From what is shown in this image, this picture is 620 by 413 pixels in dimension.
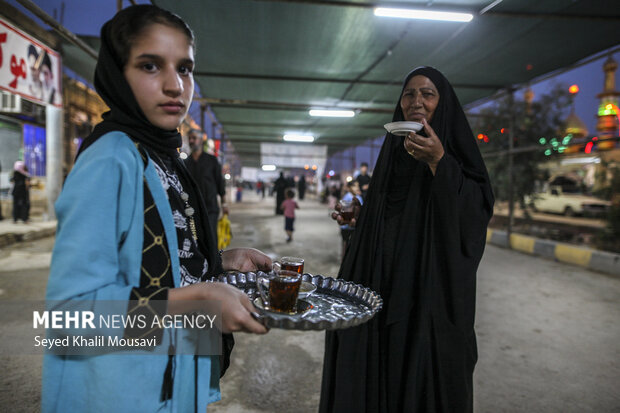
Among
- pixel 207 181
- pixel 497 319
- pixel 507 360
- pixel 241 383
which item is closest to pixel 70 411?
pixel 241 383

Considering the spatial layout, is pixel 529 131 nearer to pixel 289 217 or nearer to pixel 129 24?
pixel 289 217

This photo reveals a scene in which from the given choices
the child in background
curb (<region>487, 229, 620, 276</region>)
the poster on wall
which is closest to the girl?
the poster on wall

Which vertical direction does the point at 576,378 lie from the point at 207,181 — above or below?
below

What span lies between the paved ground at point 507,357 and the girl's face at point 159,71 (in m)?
2.30

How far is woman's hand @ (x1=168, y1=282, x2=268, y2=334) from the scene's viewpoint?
0.86 meters

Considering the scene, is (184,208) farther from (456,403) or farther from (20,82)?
(20,82)

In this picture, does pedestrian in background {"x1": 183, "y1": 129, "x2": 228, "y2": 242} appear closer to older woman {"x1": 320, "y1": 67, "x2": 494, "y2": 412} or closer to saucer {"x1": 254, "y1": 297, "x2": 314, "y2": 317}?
older woman {"x1": 320, "y1": 67, "x2": 494, "y2": 412}

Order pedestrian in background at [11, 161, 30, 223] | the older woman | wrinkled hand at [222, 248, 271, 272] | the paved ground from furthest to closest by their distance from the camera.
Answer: pedestrian in background at [11, 161, 30, 223], the paved ground, the older woman, wrinkled hand at [222, 248, 271, 272]

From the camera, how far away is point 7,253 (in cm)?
710

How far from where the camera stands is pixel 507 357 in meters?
3.37

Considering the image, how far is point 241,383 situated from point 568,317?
413 centimetres

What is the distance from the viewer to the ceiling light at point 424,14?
5.39 m

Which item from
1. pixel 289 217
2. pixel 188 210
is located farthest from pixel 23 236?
pixel 188 210

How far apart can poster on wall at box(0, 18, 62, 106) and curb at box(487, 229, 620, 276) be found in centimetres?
997
